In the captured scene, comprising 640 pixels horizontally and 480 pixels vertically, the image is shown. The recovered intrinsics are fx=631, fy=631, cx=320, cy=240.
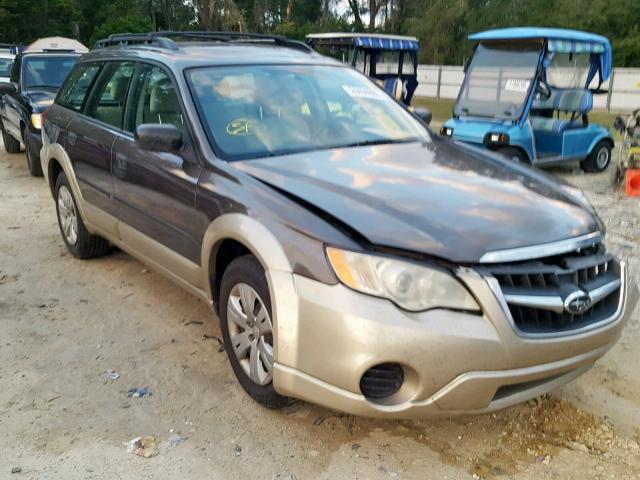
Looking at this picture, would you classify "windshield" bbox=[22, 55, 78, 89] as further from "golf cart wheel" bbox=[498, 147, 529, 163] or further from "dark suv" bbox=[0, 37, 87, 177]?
"golf cart wheel" bbox=[498, 147, 529, 163]

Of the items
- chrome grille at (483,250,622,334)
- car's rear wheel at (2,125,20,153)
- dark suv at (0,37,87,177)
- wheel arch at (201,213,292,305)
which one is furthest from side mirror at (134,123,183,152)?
car's rear wheel at (2,125,20,153)

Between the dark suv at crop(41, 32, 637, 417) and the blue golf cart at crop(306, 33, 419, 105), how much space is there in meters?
11.7

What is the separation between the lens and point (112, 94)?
185 inches

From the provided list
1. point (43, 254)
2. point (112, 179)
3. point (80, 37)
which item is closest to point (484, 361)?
point (112, 179)

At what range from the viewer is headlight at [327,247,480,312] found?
2531 millimetres

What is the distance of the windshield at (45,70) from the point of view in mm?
10328

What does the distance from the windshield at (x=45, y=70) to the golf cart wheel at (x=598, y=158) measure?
8699mm

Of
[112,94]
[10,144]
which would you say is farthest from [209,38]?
[10,144]

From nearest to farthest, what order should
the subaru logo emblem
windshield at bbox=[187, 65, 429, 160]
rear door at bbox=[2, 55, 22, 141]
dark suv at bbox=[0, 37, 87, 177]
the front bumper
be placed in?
1. the front bumper
2. the subaru logo emblem
3. windshield at bbox=[187, 65, 429, 160]
4. dark suv at bbox=[0, 37, 87, 177]
5. rear door at bbox=[2, 55, 22, 141]

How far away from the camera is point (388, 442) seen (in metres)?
2.96

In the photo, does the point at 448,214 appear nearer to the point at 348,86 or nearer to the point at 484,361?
the point at 484,361

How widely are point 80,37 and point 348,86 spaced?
4363cm

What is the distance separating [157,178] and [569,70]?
870cm

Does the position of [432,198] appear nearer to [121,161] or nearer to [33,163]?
[121,161]
